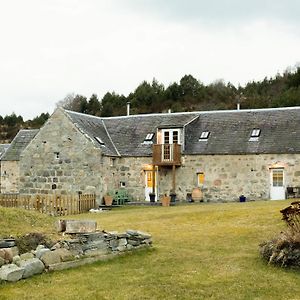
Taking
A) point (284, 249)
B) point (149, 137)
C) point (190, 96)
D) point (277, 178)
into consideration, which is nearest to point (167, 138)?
point (149, 137)

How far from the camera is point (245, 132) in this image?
3434 centimetres

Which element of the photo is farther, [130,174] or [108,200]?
A: [130,174]

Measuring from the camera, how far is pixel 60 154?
35.4 m

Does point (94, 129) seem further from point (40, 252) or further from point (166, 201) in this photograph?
point (40, 252)

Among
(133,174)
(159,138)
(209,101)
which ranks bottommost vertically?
(133,174)

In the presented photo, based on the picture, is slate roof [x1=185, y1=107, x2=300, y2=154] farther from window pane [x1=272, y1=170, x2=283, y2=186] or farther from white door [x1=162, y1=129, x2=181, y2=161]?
window pane [x1=272, y1=170, x2=283, y2=186]

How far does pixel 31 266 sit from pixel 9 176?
132 ft

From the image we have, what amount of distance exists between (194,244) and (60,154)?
71.8 feet

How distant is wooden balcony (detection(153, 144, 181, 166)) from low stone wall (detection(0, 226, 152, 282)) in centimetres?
1974

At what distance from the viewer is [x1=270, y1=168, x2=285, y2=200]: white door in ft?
106

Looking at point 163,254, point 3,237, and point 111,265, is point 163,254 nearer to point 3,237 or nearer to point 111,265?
point 111,265

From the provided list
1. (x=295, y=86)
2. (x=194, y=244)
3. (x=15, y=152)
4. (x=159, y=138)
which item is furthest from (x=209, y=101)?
(x=194, y=244)

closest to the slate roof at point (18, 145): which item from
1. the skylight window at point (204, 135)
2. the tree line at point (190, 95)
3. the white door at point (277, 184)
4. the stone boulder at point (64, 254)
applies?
the skylight window at point (204, 135)

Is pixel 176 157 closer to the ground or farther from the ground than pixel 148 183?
farther from the ground
